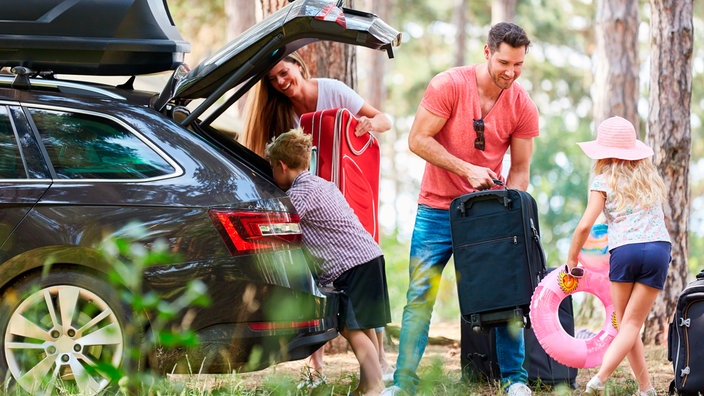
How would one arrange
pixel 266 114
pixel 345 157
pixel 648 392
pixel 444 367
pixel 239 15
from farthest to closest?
pixel 239 15 → pixel 444 367 → pixel 266 114 → pixel 345 157 → pixel 648 392

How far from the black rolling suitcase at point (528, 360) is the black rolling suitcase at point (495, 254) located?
85 centimetres

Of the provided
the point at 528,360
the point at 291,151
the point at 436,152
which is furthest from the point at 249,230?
the point at 528,360

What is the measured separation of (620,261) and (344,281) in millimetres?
1526

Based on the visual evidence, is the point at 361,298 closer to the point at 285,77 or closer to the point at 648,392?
the point at 285,77

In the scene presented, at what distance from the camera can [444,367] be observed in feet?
24.7

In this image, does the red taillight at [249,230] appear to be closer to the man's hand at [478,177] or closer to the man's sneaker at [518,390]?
the man's hand at [478,177]

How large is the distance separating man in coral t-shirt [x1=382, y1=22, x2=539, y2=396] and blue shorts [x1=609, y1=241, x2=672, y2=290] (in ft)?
2.08

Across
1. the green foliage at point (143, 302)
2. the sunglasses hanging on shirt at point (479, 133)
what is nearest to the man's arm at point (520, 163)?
the sunglasses hanging on shirt at point (479, 133)

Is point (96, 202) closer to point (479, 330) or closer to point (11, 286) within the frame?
point (11, 286)

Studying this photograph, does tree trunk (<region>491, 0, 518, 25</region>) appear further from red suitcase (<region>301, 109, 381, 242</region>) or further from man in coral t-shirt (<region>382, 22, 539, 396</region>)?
man in coral t-shirt (<region>382, 22, 539, 396</region>)

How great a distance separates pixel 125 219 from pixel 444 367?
311 centimetres

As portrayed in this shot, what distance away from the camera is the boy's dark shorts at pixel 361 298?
19.2 ft

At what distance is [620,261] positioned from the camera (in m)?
6.06

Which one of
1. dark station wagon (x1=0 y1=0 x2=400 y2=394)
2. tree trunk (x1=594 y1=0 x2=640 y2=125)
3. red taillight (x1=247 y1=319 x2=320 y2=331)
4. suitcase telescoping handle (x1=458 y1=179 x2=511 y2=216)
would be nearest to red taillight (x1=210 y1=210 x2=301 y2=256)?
dark station wagon (x1=0 y1=0 x2=400 y2=394)
